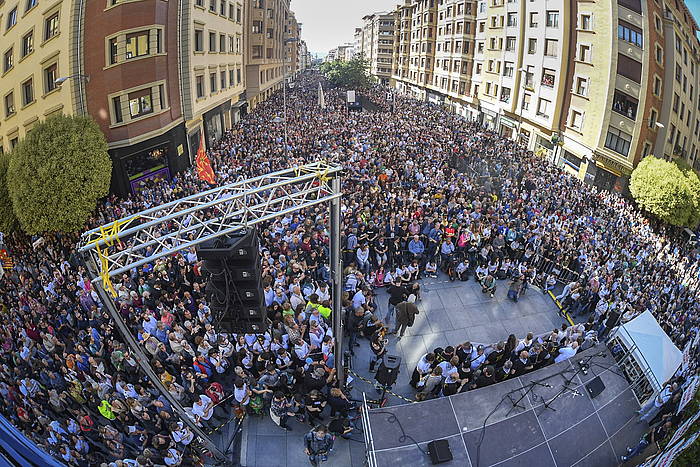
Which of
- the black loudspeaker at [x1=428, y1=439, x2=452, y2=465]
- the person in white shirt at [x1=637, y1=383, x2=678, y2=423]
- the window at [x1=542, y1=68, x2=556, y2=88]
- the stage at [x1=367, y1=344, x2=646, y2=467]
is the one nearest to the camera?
the black loudspeaker at [x1=428, y1=439, x2=452, y2=465]

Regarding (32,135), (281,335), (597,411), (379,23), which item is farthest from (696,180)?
(379,23)

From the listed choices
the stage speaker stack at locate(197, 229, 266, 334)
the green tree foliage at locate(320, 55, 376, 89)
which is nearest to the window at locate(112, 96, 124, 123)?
the stage speaker stack at locate(197, 229, 266, 334)

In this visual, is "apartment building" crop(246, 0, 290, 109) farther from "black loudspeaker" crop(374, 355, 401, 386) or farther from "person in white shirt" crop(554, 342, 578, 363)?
"person in white shirt" crop(554, 342, 578, 363)

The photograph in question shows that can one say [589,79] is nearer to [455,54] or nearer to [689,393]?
[689,393]

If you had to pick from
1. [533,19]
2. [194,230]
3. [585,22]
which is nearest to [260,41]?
[533,19]

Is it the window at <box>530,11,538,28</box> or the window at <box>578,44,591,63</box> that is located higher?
the window at <box>530,11,538,28</box>

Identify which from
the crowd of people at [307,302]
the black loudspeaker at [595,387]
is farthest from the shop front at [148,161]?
the black loudspeaker at [595,387]

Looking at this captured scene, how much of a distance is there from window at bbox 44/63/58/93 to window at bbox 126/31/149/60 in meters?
3.28

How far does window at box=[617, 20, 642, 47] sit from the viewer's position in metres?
19.8

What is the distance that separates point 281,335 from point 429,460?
456 centimetres

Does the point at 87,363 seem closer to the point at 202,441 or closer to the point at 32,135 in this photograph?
the point at 202,441

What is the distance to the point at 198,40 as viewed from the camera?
2362 centimetres

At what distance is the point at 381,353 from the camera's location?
9.28 metres

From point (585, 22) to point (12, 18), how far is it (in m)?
30.2
